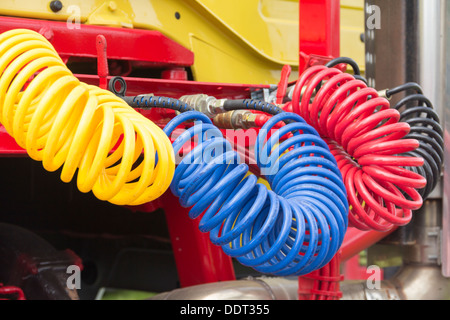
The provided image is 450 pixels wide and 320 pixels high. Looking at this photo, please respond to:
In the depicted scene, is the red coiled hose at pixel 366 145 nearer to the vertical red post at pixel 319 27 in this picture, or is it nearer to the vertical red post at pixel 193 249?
the vertical red post at pixel 319 27

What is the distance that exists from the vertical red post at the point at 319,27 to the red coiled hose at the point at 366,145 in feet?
0.91

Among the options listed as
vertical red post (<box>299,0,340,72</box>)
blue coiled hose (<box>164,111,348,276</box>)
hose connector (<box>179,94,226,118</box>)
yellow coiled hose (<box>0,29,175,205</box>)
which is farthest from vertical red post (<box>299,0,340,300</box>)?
yellow coiled hose (<box>0,29,175,205</box>)

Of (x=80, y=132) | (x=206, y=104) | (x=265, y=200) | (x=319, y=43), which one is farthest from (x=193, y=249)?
(x=80, y=132)

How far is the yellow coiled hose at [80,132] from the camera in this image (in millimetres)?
1087

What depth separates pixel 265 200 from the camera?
1.22m

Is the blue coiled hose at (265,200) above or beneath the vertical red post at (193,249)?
above

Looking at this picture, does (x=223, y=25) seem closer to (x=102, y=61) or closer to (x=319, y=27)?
(x=319, y=27)

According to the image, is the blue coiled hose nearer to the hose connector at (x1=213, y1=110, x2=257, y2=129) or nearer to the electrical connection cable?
the hose connector at (x1=213, y1=110, x2=257, y2=129)

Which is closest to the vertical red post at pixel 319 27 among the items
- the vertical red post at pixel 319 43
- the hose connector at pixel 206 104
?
the vertical red post at pixel 319 43

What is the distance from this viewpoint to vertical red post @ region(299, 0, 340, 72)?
1869 mm

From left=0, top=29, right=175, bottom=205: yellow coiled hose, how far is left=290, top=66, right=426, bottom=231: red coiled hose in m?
0.56

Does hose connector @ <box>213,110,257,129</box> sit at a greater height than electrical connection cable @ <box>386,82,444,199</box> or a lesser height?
greater

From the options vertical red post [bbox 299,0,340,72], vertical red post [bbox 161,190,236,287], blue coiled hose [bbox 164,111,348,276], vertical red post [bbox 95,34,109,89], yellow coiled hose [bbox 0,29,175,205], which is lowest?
vertical red post [bbox 161,190,236,287]

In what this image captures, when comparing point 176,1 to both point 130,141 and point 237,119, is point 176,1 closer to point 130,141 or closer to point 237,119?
point 237,119
